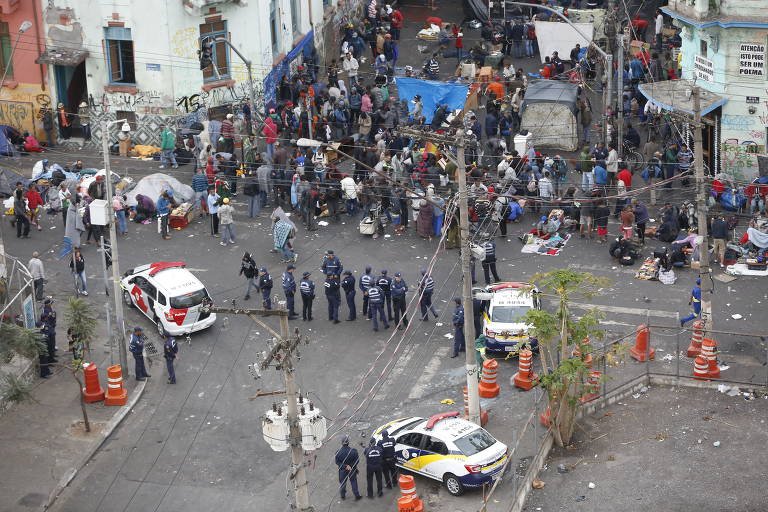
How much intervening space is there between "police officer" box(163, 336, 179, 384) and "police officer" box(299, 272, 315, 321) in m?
3.92

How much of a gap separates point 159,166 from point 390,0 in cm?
2102

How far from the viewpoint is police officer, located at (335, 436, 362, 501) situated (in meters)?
27.9

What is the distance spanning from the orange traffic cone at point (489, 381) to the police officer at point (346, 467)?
472 cm

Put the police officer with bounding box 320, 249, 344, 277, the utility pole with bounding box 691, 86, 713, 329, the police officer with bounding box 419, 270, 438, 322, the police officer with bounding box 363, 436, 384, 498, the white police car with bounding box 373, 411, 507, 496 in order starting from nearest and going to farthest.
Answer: the white police car with bounding box 373, 411, 507, 496 < the police officer with bounding box 363, 436, 384, 498 < the utility pole with bounding box 691, 86, 713, 329 < the police officer with bounding box 419, 270, 438, 322 < the police officer with bounding box 320, 249, 344, 277

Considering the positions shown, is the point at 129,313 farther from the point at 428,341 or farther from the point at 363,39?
the point at 363,39

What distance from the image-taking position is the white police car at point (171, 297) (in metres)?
35.0

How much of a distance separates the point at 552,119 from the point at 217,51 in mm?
12192

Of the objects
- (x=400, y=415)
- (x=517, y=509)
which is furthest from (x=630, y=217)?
(x=517, y=509)

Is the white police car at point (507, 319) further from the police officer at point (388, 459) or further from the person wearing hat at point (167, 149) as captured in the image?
the person wearing hat at point (167, 149)

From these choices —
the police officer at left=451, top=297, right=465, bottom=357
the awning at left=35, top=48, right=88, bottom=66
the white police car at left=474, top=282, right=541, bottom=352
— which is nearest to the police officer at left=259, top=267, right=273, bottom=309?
the police officer at left=451, top=297, right=465, bottom=357

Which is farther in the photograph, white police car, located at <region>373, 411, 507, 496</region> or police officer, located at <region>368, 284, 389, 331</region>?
police officer, located at <region>368, 284, 389, 331</region>

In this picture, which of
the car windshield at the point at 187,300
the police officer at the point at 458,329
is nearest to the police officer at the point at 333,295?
the car windshield at the point at 187,300

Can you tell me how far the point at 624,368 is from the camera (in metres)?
32.5

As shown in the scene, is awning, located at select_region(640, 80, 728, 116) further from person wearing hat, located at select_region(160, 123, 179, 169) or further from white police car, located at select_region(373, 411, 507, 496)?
white police car, located at select_region(373, 411, 507, 496)
